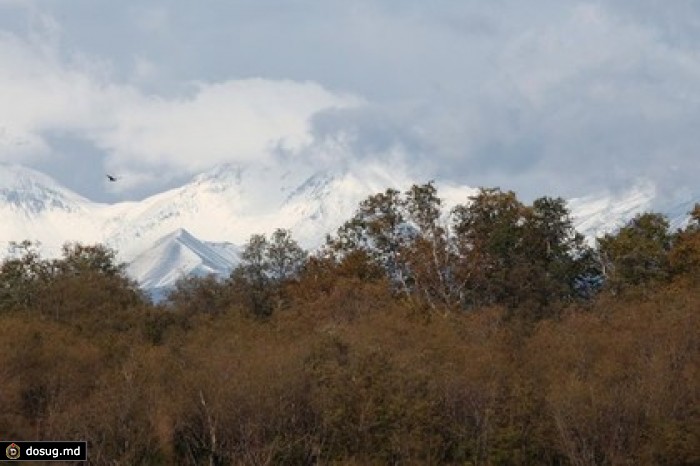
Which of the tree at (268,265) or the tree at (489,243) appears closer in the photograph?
the tree at (489,243)

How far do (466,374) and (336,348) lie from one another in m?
7.42

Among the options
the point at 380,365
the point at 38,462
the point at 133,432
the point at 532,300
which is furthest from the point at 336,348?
the point at 532,300

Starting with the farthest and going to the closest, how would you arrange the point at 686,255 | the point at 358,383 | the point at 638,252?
the point at 638,252
the point at 686,255
the point at 358,383

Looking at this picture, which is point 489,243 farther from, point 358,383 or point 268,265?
point 358,383

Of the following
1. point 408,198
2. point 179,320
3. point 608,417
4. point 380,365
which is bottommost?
point 608,417

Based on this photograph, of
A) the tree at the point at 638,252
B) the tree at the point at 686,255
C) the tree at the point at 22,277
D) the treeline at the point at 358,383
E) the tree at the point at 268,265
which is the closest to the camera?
the treeline at the point at 358,383

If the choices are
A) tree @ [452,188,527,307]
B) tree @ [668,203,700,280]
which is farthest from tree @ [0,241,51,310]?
tree @ [668,203,700,280]

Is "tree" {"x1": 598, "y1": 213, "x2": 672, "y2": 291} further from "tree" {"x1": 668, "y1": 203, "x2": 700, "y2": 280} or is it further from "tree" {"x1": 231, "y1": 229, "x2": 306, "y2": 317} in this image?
"tree" {"x1": 231, "y1": 229, "x2": 306, "y2": 317}

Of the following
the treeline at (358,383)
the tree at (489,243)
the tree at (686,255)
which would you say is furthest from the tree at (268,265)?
the tree at (686,255)

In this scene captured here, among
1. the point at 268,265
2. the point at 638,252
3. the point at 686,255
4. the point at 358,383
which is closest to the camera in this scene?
the point at 358,383

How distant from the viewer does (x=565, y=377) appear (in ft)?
212

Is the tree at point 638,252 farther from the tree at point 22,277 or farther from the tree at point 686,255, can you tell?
the tree at point 22,277

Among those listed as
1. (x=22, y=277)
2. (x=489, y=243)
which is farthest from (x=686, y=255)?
(x=22, y=277)

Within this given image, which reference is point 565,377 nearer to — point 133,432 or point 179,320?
point 133,432
